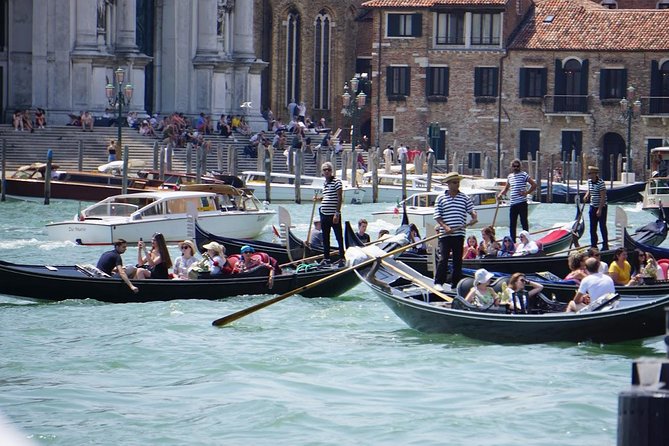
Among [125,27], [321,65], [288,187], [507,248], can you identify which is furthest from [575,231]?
[321,65]

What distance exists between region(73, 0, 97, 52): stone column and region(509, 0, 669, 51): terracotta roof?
12.3 m

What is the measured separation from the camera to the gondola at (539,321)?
12805 mm

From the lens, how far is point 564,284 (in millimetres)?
A: 14461

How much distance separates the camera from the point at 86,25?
36281 mm

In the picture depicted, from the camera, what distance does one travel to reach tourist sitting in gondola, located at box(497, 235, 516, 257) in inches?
722

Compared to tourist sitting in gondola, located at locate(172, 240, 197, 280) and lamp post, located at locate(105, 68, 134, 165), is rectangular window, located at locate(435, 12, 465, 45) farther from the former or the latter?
tourist sitting in gondola, located at locate(172, 240, 197, 280)

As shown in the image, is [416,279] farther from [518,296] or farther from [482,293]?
[518,296]

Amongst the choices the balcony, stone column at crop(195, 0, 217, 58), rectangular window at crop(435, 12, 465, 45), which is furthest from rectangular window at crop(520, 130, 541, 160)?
stone column at crop(195, 0, 217, 58)

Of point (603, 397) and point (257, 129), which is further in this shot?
point (257, 129)

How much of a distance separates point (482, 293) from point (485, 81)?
102ft

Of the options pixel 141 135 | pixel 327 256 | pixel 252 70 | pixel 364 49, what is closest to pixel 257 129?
pixel 252 70

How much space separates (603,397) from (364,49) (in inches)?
1575

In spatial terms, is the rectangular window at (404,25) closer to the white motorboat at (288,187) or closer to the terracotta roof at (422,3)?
the terracotta roof at (422,3)

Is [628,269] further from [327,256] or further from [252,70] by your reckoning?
[252,70]
